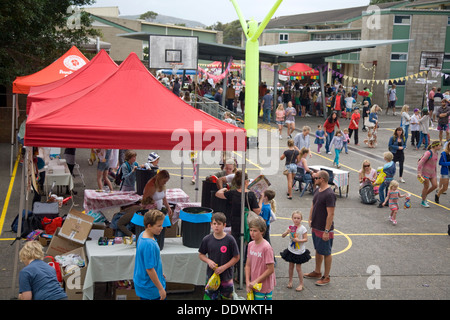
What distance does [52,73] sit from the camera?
15664mm

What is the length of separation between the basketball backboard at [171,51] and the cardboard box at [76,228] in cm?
1670

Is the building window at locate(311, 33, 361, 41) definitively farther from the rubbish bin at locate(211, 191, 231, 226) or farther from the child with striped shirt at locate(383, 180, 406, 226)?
the rubbish bin at locate(211, 191, 231, 226)

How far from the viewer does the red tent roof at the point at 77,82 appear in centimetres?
1134

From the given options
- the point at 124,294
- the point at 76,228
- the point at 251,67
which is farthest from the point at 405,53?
the point at 124,294

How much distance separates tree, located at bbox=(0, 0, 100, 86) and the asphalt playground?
3.32 metres

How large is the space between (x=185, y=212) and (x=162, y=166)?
948 centimetres

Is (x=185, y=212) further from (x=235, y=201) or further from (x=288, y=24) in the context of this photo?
(x=288, y=24)

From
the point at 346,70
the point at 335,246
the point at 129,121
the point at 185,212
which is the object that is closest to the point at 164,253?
the point at 185,212

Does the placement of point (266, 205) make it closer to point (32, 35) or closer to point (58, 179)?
point (58, 179)

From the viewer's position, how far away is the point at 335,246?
10.3 metres

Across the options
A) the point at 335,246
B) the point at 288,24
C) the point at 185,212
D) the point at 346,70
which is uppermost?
the point at 288,24

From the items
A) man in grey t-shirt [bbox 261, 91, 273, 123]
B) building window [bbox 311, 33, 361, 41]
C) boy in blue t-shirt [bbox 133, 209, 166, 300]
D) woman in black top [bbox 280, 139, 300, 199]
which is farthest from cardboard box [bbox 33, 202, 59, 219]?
building window [bbox 311, 33, 361, 41]

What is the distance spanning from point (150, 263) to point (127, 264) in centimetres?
178

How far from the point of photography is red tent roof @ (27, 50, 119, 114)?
37.2ft
